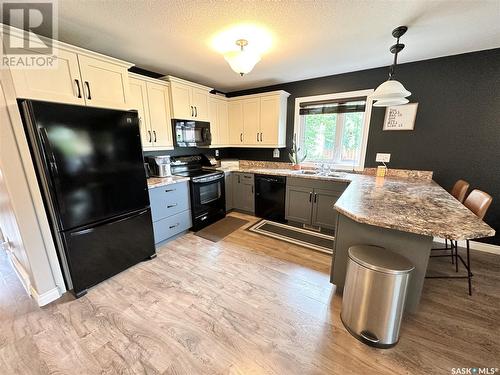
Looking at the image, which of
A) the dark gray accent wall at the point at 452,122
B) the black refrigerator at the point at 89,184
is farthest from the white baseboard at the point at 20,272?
the dark gray accent wall at the point at 452,122

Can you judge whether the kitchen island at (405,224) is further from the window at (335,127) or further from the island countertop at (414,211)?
the window at (335,127)

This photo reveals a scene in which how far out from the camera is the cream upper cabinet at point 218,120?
12.2ft

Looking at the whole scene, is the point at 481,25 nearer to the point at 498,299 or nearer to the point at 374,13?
the point at 374,13

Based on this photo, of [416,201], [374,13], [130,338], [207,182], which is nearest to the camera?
[130,338]

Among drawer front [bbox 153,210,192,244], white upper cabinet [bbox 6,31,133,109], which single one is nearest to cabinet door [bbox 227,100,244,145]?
drawer front [bbox 153,210,192,244]

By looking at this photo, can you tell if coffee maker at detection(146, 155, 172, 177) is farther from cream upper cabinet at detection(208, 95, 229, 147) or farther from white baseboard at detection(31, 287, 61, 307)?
white baseboard at detection(31, 287, 61, 307)

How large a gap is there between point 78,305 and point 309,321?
2051 millimetres

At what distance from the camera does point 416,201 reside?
68.9 inches

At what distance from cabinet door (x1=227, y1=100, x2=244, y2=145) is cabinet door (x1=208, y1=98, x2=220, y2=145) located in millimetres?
365

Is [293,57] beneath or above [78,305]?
above

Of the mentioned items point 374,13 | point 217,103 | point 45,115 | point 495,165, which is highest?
point 374,13

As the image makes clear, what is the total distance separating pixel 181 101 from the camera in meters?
3.15

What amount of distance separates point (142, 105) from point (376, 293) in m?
3.27

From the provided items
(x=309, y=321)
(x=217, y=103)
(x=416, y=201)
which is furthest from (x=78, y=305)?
(x=217, y=103)
